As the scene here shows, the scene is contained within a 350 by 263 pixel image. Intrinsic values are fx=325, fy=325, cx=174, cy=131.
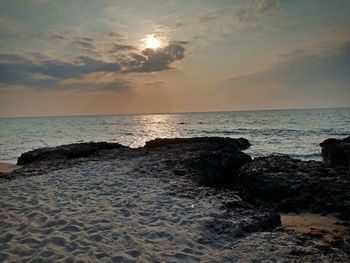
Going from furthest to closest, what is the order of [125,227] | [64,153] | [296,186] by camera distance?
1. [64,153]
2. [296,186]
3. [125,227]

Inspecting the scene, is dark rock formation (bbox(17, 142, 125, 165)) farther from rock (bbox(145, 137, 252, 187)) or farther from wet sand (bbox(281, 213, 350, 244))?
wet sand (bbox(281, 213, 350, 244))

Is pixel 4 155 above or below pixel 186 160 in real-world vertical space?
below

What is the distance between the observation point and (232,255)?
7.52 meters

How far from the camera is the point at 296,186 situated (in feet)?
43.0

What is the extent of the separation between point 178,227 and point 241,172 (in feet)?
24.7

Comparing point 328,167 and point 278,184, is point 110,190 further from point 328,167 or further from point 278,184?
point 328,167

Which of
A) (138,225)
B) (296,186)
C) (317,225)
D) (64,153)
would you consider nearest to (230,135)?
(64,153)

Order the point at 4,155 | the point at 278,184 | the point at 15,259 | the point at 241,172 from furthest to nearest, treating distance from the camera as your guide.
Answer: the point at 4,155 < the point at 241,172 < the point at 278,184 < the point at 15,259

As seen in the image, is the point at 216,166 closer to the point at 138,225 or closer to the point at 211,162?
the point at 211,162

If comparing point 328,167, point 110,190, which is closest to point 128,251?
point 110,190

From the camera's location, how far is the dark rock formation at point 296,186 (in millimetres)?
11980

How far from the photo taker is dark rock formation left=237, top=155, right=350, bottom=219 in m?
12.0

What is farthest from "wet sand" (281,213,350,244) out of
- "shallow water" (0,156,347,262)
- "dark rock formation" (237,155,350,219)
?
"shallow water" (0,156,347,262)

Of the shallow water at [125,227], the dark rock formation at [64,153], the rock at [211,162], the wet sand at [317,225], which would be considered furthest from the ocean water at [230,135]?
the shallow water at [125,227]
